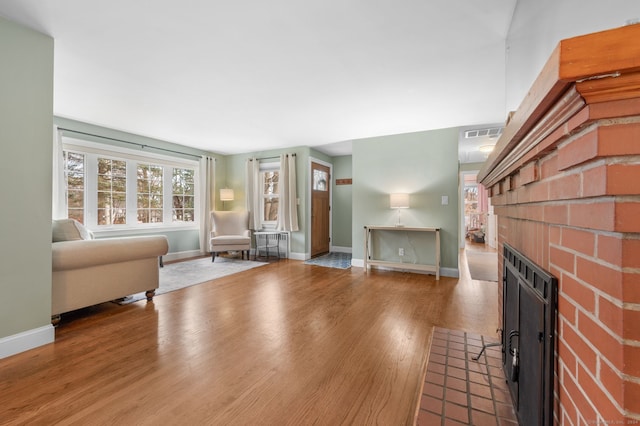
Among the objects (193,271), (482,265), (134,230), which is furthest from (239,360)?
(482,265)

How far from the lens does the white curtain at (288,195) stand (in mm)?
5539

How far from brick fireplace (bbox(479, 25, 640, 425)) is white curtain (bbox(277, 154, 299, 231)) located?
4.89m

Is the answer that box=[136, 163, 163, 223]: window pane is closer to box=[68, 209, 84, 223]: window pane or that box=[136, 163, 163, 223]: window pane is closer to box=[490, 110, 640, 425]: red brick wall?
box=[68, 209, 84, 223]: window pane

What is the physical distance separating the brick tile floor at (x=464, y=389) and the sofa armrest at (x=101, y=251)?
2749 millimetres

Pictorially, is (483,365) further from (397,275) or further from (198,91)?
(198,91)

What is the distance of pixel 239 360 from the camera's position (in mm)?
1803

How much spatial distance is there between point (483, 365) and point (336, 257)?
167 inches

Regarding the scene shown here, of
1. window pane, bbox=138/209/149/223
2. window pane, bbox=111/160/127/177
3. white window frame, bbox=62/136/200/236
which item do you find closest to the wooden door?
white window frame, bbox=62/136/200/236

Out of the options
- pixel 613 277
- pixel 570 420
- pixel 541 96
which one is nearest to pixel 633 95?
pixel 541 96

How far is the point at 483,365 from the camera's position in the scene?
5.04 ft

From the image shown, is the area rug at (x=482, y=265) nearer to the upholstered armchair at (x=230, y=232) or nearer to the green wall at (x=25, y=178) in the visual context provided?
the upholstered armchair at (x=230, y=232)

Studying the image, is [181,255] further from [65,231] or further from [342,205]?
[342,205]

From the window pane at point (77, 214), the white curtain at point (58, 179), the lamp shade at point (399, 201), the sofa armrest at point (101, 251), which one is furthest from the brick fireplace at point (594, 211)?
the window pane at point (77, 214)

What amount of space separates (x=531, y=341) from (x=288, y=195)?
487 cm
